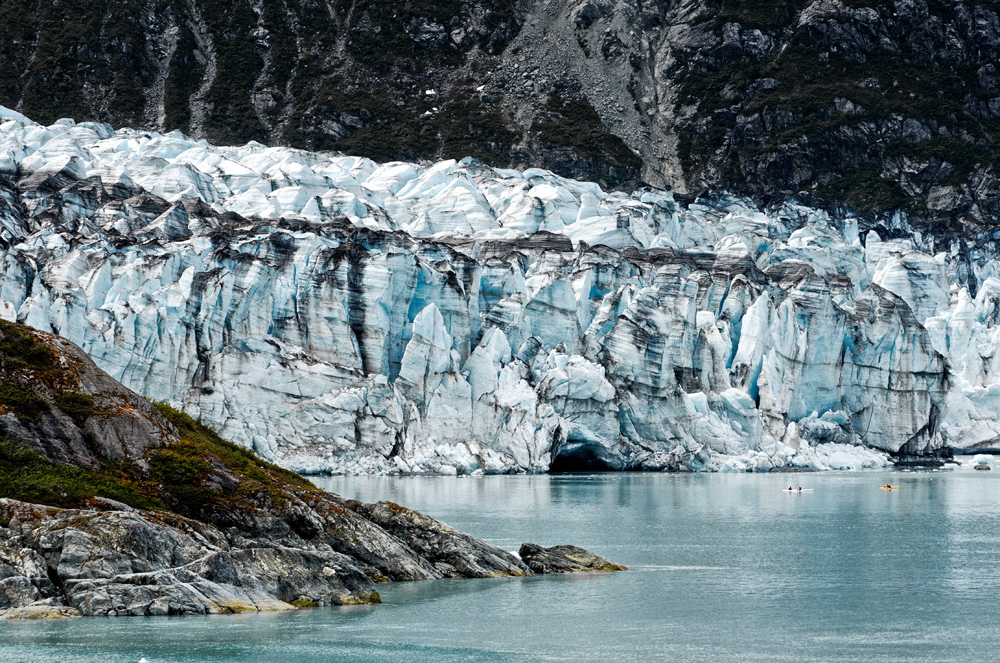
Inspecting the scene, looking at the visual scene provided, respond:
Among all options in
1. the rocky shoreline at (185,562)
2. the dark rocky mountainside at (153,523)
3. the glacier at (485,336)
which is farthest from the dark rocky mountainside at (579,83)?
the rocky shoreline at (185,562)

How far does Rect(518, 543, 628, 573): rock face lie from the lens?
1016 inches

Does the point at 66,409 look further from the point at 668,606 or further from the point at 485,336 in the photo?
the point at 485,336

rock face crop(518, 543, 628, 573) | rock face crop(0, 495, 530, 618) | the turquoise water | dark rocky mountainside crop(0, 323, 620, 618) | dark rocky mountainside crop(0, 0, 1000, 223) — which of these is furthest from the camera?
dark rocky mountainside crop(0, 0, 1000, 223)

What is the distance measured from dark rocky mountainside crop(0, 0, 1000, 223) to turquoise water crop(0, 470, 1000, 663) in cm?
9858

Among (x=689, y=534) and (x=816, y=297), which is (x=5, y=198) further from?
(x=689, y=534)

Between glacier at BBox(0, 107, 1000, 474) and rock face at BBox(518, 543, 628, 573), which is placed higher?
glacier at BBox(0, 107, 1000, 474)

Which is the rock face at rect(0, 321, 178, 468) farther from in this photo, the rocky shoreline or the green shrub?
the rocky shoreline

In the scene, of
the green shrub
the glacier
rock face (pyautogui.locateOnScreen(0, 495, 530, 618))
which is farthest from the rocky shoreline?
the glacier

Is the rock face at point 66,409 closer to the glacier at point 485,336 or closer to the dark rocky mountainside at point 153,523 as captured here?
the dark rocky mountainside at point 153,523

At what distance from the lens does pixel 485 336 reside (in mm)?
59594

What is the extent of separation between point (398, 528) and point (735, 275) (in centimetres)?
4734

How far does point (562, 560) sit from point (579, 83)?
12990 cm

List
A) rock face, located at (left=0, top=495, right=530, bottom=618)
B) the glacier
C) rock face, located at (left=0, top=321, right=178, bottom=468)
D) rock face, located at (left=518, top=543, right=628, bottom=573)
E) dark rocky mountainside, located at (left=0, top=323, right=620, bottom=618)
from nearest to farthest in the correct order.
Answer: rock face, located at (left=0, top=495, right=530, bottom=618), dark rocky mountainside, located at (left=0, top=323, right=620, bottom=618), rock face, located at (left=0, top=321, right=178, bottom=468), rock face, located at (left=518, top=543, right=628, bottom=573), the glacier

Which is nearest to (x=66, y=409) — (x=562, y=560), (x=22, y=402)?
(x=22, y=402)
